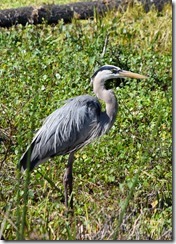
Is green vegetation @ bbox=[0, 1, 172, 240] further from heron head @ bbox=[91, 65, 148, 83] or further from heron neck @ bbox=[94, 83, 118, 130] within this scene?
heron head @ bbox=[91, 65, 148, 83]

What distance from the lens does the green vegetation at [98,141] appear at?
406 cm

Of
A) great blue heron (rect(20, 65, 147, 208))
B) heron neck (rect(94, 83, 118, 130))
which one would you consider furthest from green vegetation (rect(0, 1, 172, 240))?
heron neck (rect(94, 83, 118, 130))

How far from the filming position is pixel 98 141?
5.79 metres

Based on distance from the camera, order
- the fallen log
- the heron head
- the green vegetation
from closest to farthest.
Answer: the green vegetation, the heron head, the fallen log

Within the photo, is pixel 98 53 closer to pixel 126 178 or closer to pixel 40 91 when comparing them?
pixel 40 91

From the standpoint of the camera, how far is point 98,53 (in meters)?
7.61

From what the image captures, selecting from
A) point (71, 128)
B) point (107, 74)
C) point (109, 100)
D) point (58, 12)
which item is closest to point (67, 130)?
point (71, 128)

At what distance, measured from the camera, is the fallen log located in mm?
9062

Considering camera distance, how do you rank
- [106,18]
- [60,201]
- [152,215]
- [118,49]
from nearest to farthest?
1. [152,215]
2. [60,201]
3. [118,49]
4. [106,18]

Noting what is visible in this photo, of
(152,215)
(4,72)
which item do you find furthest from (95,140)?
(4,72)

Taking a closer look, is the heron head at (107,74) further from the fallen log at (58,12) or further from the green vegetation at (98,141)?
the fallen log at (58,12)

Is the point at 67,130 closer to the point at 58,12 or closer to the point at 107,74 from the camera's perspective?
the point at 107,74

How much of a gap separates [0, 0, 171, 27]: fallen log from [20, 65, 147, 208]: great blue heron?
3823 mm

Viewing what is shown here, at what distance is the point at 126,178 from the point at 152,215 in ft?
1.72
